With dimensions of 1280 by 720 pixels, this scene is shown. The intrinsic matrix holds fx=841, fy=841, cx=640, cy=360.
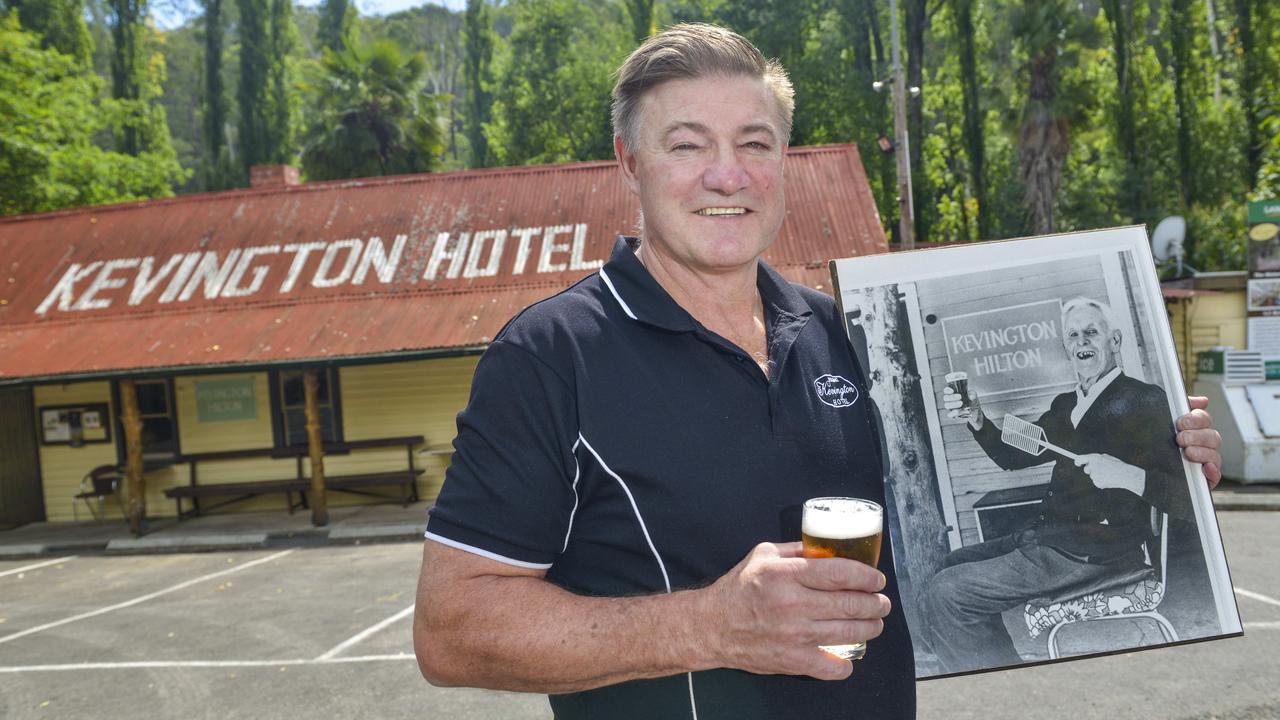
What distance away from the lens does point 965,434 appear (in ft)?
6.34

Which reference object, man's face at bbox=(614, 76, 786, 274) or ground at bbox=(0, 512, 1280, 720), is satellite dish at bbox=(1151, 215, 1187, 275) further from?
man's face at bbox=(614, 76, 786, 274)

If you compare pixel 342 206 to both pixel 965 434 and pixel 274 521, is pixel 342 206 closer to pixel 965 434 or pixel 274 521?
pixel 274 521

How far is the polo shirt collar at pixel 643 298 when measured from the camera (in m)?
1.65

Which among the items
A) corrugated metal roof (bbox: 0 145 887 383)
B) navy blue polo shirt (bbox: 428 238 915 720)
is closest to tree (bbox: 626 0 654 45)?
corrugated metal roof (bbox: 0 145 887 383)

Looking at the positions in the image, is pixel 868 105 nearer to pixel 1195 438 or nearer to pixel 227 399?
pixel 227 399

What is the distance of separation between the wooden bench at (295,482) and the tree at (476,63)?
29206mm

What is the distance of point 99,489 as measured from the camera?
14328 millimetres

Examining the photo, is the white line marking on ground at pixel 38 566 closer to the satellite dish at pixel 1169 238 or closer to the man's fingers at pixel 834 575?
the man's fingers at pixel 834 575

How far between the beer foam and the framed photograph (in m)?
0.54

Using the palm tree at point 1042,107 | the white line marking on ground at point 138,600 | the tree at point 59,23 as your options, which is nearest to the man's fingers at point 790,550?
the white line marking on ground at point 138,600

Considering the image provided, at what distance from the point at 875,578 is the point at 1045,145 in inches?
1086

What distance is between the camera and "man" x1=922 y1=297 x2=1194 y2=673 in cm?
185

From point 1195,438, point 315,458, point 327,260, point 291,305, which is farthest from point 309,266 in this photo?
point 1195,438

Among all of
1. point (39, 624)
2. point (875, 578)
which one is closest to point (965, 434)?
point (875, 578)
